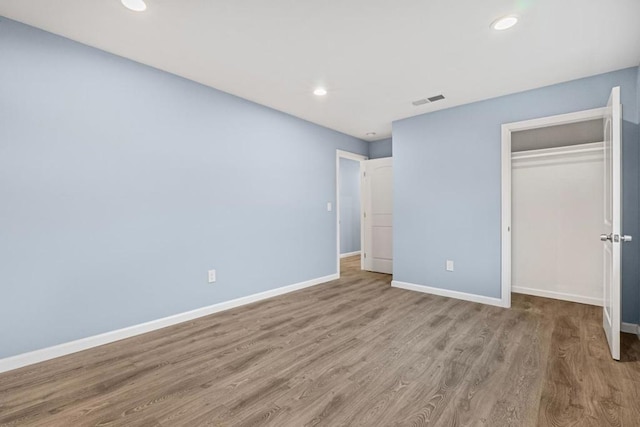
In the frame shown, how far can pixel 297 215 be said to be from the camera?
14.2 feet

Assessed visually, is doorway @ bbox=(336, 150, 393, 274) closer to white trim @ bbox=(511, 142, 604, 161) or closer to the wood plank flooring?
white trim @ bbox=(511, 142, 604, 161)

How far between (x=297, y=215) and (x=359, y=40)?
2506 mm

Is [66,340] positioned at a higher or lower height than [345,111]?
lower

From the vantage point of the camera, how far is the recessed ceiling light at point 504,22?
2.09m

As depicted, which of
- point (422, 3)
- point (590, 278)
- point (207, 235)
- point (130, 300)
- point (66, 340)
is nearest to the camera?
point (422, 3)

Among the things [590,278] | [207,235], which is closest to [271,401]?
[207,235]

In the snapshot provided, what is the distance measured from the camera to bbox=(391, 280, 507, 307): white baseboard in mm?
3539

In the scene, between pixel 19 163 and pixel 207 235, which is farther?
pixel 207 235

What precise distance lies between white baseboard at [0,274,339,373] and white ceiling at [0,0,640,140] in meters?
2.45

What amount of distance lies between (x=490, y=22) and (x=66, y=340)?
405 centimetres

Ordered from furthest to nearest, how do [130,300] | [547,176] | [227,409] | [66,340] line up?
1. [547,176]
2. [130,300]
3. [66,340]
4. [227,409]

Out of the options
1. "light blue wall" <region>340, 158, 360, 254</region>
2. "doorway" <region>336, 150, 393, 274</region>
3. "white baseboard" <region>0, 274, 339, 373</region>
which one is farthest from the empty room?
"light blue wall" <region>340, 158, 360, 254</region>

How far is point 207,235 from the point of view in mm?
3262

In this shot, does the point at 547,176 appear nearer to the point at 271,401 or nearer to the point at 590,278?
the point at 590,278
